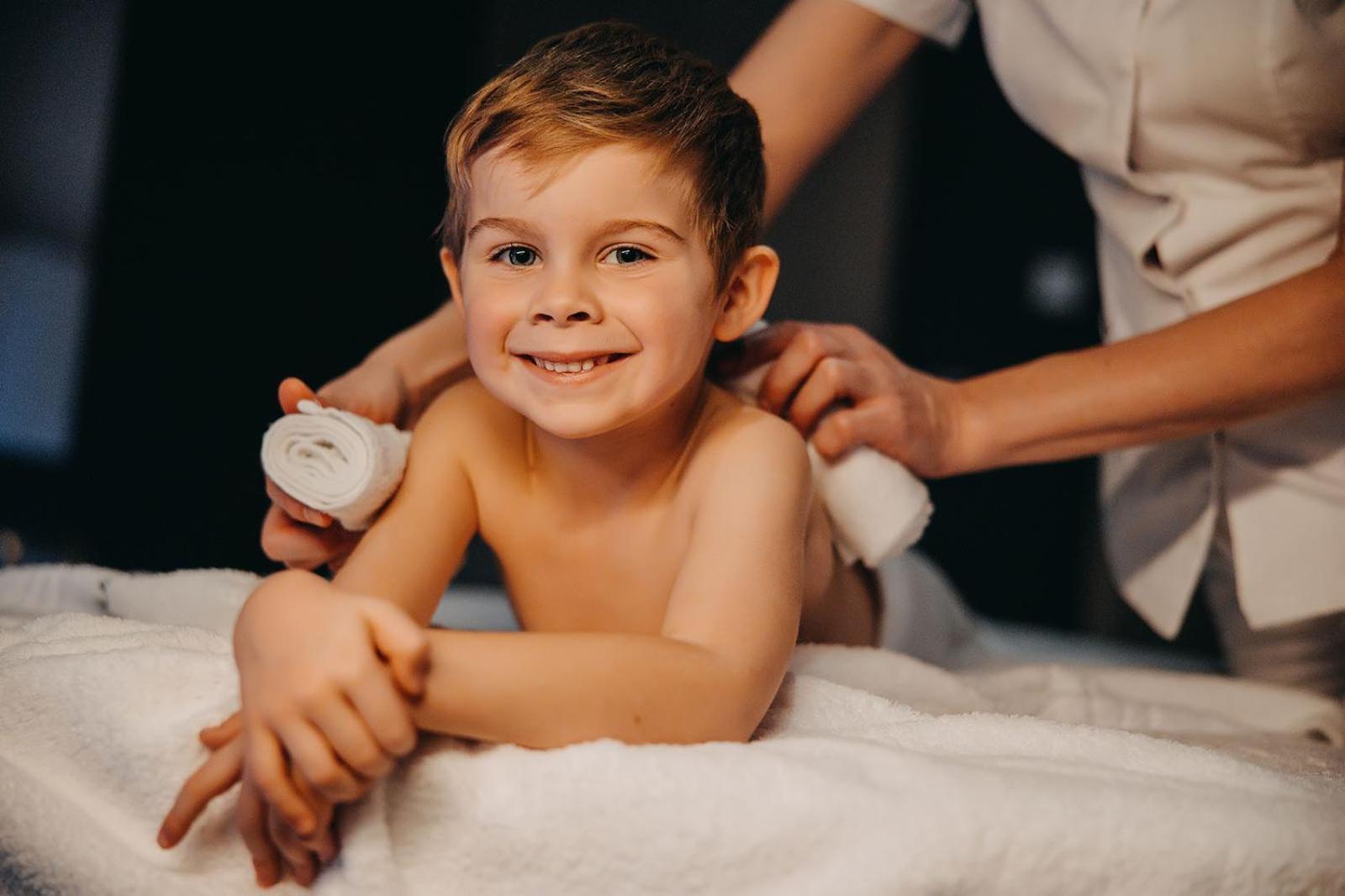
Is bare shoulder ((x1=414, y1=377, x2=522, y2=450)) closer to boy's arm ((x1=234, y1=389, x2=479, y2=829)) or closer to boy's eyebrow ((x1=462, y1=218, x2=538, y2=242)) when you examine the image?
boy's eyebrow ((x1=462, y1=218, x2=538, y2=242))

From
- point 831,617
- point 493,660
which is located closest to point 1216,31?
point 831,617

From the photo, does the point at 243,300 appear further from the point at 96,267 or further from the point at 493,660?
the point at 493,660

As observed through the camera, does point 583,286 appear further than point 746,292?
No

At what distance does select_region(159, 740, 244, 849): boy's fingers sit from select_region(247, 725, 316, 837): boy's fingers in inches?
1.4

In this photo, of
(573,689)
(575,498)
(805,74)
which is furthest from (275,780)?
(805,74)

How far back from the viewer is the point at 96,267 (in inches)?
66.2

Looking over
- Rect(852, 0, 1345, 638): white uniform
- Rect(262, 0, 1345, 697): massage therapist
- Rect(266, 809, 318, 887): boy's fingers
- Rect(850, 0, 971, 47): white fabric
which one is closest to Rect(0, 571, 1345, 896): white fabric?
Rect(266, 809, 318, 887): boy's fingers

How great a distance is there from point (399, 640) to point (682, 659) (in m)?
0.18

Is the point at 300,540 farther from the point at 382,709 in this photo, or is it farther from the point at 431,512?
the point at 382,709

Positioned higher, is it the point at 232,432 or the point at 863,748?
the point at 863,748

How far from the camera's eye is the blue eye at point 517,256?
809 millimetres

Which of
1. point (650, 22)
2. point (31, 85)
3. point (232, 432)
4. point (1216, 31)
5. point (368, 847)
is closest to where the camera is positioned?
point (368, 847)

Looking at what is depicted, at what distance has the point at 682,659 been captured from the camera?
0.63m

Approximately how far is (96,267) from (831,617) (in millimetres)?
1309
